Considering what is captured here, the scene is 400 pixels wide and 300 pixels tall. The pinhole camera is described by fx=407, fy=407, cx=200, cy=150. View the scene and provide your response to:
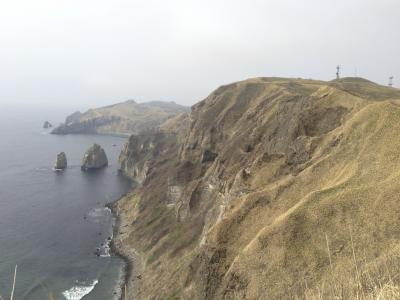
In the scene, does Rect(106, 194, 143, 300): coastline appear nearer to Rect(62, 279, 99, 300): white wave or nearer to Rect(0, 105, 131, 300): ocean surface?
Rect(0, 105, 131, 300): ocean surface

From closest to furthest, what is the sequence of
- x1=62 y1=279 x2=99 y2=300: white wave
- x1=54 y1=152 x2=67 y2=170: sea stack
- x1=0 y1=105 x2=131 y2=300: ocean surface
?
x1=62 y1=279 x2=99 y2=300: white wave, x1=0 y1=105 x2=131 y2=300: ocean surface, x1=54 y1=152 x2=67 y2=170: sea stack

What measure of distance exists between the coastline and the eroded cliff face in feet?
3.88

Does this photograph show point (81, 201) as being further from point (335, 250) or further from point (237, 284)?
point (335, 250)

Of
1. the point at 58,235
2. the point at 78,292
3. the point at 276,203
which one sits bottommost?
the point at 78,292

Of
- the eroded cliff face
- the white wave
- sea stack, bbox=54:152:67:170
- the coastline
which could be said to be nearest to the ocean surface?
the white wave

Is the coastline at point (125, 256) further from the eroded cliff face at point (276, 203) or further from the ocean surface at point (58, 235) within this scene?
the ocean surface at point (58, 235)

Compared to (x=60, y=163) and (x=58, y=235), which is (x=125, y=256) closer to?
(x=58, y=235)

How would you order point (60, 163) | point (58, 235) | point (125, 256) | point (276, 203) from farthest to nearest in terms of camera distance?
point (60, 163) → point (58, 235) → point (125, 256) → point (276, 203)

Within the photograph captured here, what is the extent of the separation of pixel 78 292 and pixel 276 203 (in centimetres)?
4733

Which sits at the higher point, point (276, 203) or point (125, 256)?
point (276, 203)

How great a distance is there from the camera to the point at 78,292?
3258 inches

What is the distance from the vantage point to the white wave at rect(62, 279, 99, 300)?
81.1 meters

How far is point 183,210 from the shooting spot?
343 ft

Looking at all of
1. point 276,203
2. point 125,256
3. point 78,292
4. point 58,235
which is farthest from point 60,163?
point 276,203
